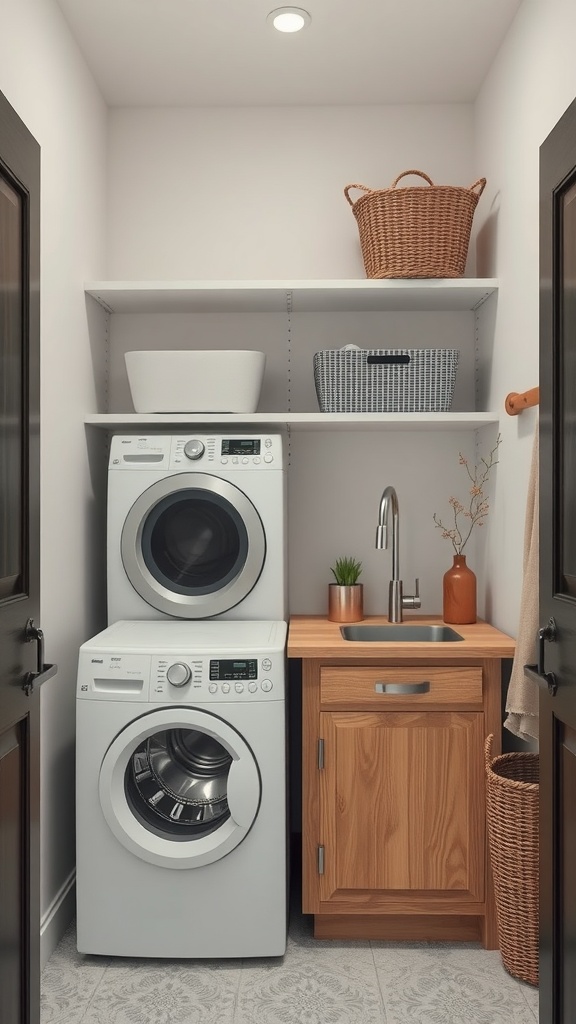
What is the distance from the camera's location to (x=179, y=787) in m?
2.36

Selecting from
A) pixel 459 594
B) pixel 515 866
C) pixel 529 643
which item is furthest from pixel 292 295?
pixel 515 866

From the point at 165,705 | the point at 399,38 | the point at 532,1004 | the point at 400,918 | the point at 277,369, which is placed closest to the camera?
the point at 532,1004

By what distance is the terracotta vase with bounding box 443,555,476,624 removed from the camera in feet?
9.15

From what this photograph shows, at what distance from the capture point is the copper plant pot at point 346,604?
2.88m

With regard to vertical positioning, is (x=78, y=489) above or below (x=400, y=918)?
above

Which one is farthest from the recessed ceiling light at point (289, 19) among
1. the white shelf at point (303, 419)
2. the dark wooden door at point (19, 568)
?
the dark wooden door at point (19, 568)

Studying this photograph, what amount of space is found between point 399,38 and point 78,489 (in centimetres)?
171

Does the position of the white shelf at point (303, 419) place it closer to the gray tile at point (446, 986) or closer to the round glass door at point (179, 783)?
the round glass door at point (179, 783)

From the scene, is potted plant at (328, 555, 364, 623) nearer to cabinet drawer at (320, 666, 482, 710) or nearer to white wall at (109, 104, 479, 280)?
cabinet drawer at (320, 666, 482, 710)

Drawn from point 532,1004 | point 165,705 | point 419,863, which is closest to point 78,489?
point 165,705

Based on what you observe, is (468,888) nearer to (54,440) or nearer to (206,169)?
(54,440)

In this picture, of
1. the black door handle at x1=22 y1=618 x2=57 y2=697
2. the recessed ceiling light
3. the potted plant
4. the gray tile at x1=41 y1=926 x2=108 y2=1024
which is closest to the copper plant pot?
the potted plant

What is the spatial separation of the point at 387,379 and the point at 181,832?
1490 mm

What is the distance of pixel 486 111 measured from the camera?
2.86 meters
